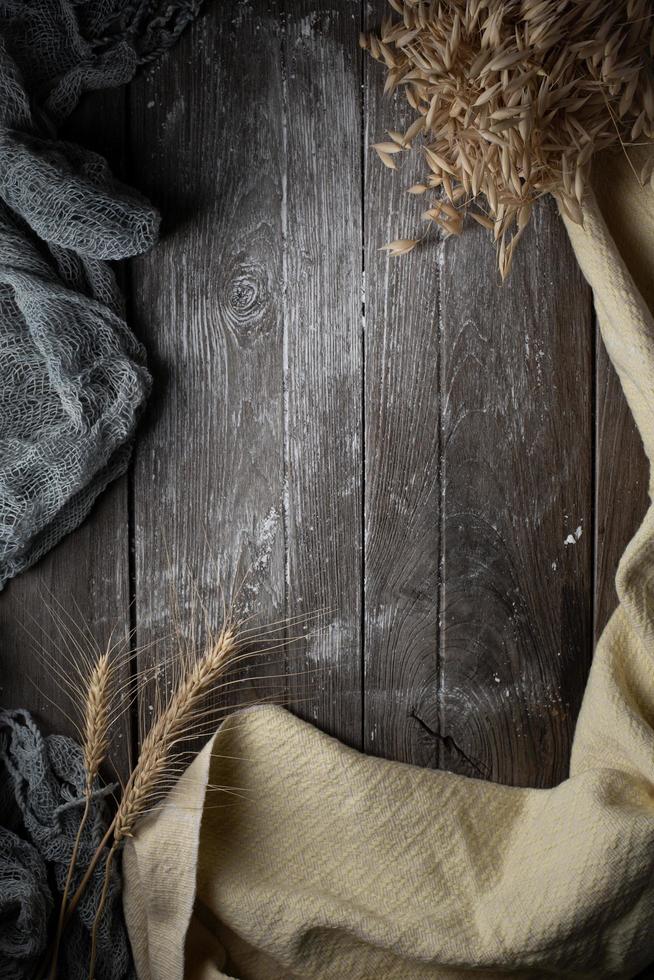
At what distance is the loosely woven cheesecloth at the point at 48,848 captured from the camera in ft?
2.78

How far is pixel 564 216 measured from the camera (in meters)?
0.82

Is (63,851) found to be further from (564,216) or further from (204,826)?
(564,216)

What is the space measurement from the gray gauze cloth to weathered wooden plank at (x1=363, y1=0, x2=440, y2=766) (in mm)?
269

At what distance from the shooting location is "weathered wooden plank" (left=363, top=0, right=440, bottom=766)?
0.87 meters

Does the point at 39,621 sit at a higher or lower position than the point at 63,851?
higher

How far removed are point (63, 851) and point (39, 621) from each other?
0.92 feet

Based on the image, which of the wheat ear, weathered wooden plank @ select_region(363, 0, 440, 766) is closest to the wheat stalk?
the wheat ear

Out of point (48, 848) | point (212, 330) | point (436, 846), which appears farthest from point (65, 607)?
point (436, 846)

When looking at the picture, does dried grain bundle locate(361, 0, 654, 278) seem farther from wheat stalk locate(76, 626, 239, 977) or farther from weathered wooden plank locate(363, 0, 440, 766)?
wheat stalk locate(76, 626, 239, 977)

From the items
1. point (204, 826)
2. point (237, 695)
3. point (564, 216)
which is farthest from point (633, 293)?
point (204, 826)

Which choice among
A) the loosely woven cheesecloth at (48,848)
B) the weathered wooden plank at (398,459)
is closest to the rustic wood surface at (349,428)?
the weathered wooden plank at (398,459)

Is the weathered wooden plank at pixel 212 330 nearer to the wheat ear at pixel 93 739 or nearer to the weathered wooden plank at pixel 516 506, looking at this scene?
the wheat ear at pixel 93 739

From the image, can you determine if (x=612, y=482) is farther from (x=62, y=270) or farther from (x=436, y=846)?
(x=62, y=270)

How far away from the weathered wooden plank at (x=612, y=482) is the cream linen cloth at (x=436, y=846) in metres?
0.05
